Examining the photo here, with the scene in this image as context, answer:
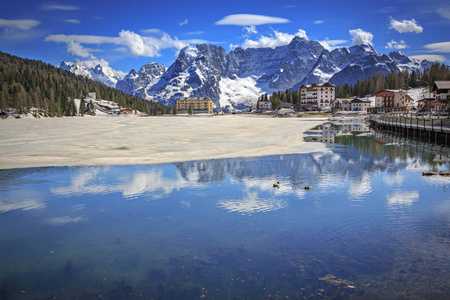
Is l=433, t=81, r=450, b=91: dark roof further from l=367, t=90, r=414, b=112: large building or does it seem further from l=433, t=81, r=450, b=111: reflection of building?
l=367, t=90, r=414, b=112: large building

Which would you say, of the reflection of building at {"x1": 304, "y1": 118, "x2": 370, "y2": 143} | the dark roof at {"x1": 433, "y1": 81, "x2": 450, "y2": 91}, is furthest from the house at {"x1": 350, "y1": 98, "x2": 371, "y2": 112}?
the reflection of building at {"x1": 304, "y1": 118, "x2": 370, "y2": 143}

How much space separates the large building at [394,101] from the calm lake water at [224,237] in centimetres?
17042

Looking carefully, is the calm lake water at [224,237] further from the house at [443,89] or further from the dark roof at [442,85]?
the house at [443,89]

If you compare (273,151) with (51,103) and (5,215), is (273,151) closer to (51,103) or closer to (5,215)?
(5,215)

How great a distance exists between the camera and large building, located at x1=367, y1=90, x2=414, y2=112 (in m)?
175

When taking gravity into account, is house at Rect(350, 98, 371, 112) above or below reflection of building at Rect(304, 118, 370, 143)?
above

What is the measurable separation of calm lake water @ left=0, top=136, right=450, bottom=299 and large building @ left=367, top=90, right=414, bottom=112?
170m

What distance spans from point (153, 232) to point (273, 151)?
81.9 ft

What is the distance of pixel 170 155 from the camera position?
33.5m

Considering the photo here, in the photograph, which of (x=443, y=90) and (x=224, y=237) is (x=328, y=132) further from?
(x=224, y=237)

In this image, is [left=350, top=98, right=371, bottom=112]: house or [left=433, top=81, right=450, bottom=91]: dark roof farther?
[left=350, top=98, right=371, bottom=112]: house

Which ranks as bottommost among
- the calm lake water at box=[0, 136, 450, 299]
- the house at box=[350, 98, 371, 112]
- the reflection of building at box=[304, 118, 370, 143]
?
the calm lake water at box=[0, 136, 450, 299]

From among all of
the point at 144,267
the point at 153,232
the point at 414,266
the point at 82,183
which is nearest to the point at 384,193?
the point at 414,266

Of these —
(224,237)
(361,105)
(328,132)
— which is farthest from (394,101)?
(224,237)
